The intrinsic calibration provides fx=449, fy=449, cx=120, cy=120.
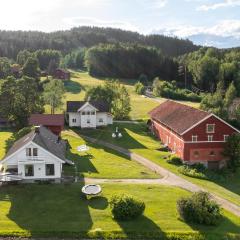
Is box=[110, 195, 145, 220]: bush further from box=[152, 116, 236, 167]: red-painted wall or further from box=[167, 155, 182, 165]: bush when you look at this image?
box=[152, 116, 236, 167]: red-painted wall

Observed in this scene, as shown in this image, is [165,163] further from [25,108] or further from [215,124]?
[25,108]

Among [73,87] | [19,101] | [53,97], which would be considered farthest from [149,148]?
[73,87]

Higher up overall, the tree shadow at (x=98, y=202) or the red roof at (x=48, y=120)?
→ the red roof at (x=48, y=120)

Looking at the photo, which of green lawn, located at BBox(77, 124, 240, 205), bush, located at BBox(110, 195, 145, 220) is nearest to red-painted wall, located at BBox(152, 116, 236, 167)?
green lawn, located at BBox(77, 124, 240, 205)

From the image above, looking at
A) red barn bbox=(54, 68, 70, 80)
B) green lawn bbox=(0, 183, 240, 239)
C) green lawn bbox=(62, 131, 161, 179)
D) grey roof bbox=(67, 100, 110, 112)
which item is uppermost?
red barn bbox=(54, 68, 70, 80)

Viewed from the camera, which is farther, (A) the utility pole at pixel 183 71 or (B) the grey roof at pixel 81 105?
(A) the utility pole at pixel 183 71

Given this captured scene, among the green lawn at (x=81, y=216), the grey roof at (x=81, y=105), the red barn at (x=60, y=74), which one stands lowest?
the green lawn at (x=81, y=216)

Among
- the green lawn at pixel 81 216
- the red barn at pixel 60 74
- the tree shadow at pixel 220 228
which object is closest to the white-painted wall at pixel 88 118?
the green lawn at pixel 81 216

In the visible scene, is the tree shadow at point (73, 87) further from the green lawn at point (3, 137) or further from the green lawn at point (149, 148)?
the green lawn at point (3, 137)
